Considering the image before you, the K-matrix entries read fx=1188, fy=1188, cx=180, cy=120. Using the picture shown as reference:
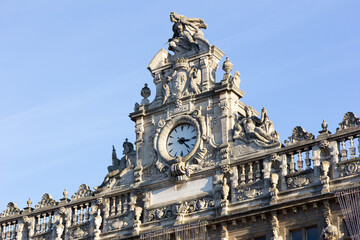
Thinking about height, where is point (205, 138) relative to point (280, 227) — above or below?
above

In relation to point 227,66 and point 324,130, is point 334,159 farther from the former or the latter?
point 227,66

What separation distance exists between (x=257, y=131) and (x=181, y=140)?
11.7 feet

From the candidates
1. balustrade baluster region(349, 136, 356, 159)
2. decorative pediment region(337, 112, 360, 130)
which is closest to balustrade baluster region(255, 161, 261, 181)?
decorative pediment region(337, 112, 360, 130)

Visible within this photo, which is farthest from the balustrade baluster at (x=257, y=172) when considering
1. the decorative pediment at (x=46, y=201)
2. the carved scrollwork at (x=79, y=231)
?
the decorative pediment at (x=46, y=201)

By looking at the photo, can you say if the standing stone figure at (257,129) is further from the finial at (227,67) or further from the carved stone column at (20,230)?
the carved stone column at (20,230)

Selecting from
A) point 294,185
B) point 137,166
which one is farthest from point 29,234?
point 294,185

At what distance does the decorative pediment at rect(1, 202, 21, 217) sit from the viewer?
52.0m

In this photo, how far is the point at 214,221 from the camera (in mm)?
45406

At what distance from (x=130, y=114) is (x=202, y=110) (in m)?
3.53

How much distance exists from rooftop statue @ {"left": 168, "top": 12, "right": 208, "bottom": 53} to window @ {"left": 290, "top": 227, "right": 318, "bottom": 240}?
371 inches

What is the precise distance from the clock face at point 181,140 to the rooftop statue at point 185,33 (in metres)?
3.42

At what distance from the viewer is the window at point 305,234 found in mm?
43531

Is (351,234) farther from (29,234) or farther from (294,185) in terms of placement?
(29,234)

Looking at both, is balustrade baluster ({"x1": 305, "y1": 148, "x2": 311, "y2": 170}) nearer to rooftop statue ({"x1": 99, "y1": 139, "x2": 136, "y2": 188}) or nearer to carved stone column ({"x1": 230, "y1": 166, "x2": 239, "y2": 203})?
carved stone column ({"x1": 230, "y1": 166, "x2": 239, "y2": 203})
